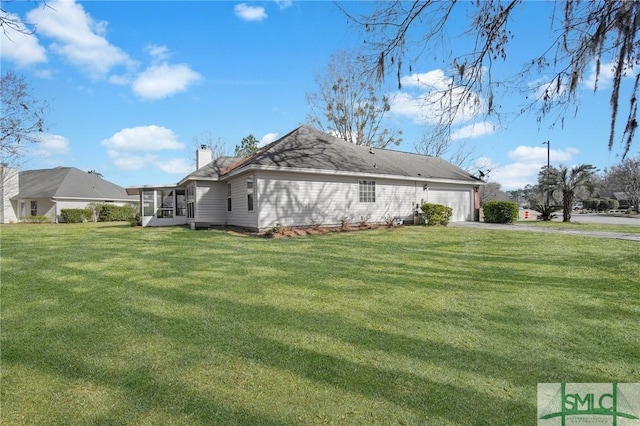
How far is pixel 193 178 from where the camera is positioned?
16266 mm

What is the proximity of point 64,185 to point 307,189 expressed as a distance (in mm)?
26569

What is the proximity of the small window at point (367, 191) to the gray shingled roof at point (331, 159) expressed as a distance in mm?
628

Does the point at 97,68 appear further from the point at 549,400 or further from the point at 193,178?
the point at 549,400

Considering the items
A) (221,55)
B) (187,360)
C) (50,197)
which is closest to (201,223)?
(221,55)

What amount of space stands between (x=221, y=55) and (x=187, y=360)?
10896 millimetres

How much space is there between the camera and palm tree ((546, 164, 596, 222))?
828 inches

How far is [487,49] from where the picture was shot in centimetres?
380

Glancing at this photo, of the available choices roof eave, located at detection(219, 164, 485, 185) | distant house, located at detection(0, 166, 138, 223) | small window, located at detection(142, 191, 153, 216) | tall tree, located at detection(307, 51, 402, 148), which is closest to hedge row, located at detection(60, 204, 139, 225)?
distant house, located at detection(0, 166, 138, 223)

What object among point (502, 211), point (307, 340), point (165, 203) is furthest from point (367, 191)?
point (307, 340)

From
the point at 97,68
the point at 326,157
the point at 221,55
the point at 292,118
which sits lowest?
the point at 326,157

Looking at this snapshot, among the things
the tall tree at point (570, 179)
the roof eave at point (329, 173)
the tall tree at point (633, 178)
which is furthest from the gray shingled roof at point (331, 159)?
the tall tree at point (633, 178)

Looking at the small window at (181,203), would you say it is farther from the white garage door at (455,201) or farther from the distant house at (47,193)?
the distant house at (47,193)

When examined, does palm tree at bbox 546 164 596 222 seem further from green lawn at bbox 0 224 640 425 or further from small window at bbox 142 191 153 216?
small window at bbox 142 191 153 216

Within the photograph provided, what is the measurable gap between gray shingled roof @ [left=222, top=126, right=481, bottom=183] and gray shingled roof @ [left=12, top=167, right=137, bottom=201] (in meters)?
19.8
